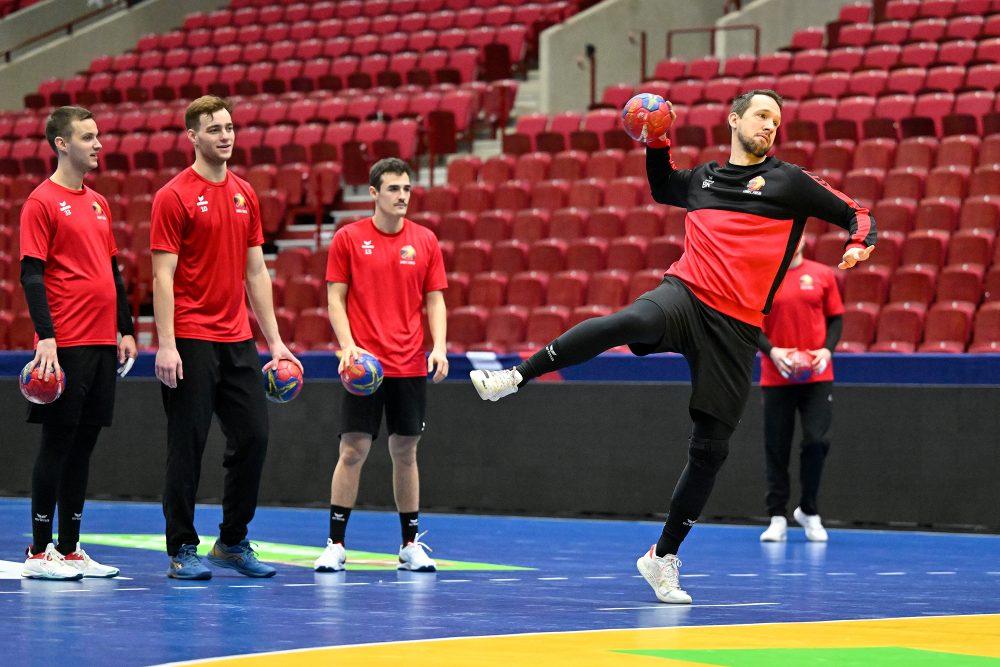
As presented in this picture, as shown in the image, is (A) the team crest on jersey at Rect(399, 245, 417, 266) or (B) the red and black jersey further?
(A) the team crest on jersey at Rect(399, 245, 417, 266)

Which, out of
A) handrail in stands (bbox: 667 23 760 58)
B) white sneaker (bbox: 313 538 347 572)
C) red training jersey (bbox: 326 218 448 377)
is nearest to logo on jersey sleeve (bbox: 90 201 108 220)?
red training jersey (bbox: 326 218 448 377)

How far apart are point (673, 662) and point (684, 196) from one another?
8.08ft

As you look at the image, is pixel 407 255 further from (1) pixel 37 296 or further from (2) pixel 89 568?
(2) pixel 89 568

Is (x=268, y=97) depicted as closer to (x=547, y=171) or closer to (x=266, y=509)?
(x=547, y=171)

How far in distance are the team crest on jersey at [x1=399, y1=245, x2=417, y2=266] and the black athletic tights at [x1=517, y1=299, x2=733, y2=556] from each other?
1.80 m

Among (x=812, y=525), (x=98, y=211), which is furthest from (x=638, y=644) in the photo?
(x=812, y=525)

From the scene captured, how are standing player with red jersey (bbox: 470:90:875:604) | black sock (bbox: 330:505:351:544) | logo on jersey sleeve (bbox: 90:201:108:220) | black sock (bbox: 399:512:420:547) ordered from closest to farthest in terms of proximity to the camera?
1. standing player with red jersey (bbox: 470:90:875:604)
2. logo on jersey sleeve (bbox: 90:201:108:220)
3. black sock (bbox: 330:505:351:544)
4. black sock (bbox: 399:512:420:547)

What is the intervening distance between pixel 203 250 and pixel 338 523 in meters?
1.56

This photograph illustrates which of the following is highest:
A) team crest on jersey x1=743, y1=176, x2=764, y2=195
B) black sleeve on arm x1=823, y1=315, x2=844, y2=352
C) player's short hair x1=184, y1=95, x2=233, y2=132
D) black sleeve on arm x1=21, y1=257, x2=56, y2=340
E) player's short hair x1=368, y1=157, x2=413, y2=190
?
player's short hair x1=184, y1=95, x2=233, y2=132

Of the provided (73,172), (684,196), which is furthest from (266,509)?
(684,196)

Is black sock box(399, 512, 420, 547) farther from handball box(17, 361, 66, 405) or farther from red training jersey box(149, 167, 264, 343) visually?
handball box(17, 361, 66, 405)

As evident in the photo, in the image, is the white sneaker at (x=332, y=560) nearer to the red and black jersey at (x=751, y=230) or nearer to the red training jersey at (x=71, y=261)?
the red training jersey at (x=71, y=261)

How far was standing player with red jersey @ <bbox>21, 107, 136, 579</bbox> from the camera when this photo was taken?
22.4 feet

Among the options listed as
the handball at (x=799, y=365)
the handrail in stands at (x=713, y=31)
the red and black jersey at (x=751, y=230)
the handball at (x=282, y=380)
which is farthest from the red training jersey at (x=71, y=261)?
the handrail in stands at (x=713, y=31)
